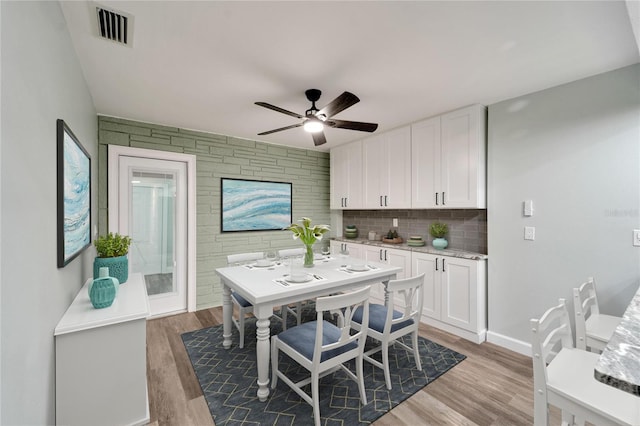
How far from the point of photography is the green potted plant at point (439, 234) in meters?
3.45

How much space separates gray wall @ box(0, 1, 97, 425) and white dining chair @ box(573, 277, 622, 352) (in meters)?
2.73

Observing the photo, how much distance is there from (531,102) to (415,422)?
2897 millimetres

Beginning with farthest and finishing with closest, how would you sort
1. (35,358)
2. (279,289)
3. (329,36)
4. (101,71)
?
(101,71)
(279,289)
(329,36)
(35,358)

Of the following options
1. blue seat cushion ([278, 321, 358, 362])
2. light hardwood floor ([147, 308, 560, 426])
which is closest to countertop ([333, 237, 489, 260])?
light hardwood floor ([147, 308, 560, 426])

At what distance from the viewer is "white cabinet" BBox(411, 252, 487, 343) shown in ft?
9.53

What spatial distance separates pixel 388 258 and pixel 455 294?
965 mm

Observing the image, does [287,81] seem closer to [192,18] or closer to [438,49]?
[192,18]

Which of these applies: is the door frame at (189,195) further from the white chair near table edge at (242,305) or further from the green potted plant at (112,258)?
the green potted plant at (112,258)

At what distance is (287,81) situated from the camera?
7.74ft

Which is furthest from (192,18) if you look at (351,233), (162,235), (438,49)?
(351,233)

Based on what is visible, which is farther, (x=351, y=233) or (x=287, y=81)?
(x=351, y=233)

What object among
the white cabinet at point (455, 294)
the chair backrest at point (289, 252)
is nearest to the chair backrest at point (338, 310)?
the white cabinet at point (455, 294)

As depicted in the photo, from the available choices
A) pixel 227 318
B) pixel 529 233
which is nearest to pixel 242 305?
pixel 227 318

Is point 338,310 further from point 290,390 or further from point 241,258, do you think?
point 241,258
